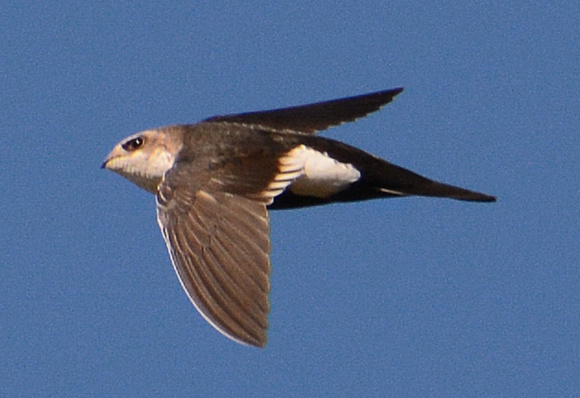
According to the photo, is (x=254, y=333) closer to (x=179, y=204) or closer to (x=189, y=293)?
(x=189, y=293)

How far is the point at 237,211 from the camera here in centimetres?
709

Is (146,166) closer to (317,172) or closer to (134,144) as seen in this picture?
(134,144)

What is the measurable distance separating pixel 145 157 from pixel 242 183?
918mm

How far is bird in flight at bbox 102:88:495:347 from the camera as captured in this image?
6.74 metres

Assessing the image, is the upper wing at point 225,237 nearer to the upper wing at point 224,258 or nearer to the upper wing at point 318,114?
the upper wing at point 224,258

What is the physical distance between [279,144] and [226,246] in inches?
32.4

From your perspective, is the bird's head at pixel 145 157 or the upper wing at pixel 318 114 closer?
the bird's head at pixel 145 157

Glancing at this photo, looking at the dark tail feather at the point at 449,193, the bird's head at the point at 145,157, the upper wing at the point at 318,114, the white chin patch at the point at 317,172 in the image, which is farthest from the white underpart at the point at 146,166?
the dark tail feather at the point at 449,193

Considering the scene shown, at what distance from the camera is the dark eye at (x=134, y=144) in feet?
26.6

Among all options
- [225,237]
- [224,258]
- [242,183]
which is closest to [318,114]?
[242,183]

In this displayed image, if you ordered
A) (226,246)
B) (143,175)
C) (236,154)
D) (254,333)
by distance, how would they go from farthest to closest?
1. (143,175)
2. (236,154)
3. (226,246)
4. (254,333)

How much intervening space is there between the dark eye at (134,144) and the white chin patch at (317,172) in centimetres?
86

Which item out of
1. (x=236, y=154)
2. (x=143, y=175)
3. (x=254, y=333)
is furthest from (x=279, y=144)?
(x=254, y=333)

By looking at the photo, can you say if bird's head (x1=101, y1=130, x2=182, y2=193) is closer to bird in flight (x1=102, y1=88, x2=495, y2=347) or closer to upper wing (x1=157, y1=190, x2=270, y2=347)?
bird in flight (x1=102, y1=88, x2=495, y2=347)
